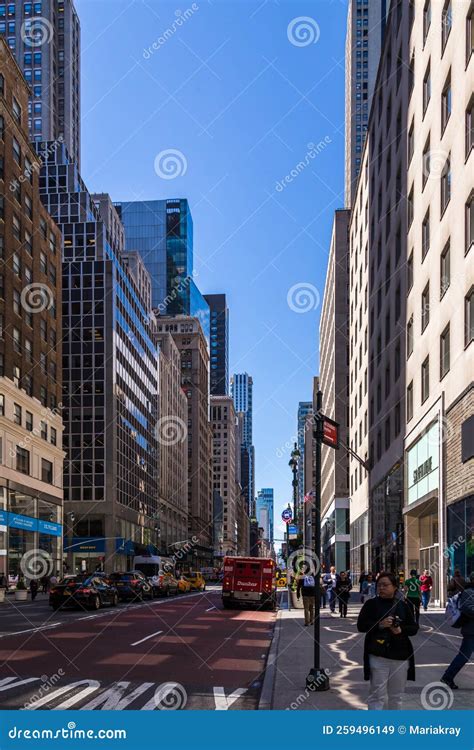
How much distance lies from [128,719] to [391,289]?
42817mm

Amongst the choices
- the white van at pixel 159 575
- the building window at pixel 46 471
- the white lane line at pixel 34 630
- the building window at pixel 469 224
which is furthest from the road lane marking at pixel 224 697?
the building window at pixel 46 471

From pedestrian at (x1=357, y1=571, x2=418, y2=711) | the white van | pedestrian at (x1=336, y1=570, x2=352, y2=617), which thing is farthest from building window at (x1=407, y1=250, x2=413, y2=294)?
pedestrian at (x1=357, y1=571, x2=418, y2=711)

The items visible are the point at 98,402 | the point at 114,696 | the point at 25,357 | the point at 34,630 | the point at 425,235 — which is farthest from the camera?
the point at 98,402

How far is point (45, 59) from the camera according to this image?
470 feet

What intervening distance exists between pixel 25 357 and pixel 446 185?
119 feet

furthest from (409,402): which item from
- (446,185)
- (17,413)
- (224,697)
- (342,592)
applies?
(224,697)

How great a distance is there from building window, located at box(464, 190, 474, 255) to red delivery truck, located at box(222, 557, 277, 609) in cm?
1674

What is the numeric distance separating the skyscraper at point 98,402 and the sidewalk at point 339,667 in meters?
67.8

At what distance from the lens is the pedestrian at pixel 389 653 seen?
8117 mm

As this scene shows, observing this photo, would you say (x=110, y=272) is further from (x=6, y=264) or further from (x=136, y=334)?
(x=6, y=264)

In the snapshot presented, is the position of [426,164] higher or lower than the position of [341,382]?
higher

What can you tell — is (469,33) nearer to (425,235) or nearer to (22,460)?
(425,235)

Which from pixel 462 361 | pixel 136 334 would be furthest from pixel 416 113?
pixel 136 334

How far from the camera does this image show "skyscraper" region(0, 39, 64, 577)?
183 feet
